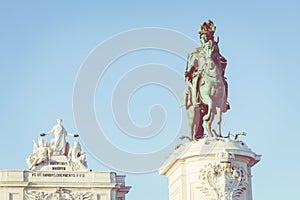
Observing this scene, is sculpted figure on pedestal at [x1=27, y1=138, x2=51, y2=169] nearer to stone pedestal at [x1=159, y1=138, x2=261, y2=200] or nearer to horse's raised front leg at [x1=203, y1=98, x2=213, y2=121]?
horse's raised front leg at [x1=203, y1=98, x2=213, y2=121]

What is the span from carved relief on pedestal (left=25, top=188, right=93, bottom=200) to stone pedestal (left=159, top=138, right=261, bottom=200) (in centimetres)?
4156

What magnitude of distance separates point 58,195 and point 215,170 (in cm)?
4298

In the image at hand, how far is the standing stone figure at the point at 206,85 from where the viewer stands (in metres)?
28.3

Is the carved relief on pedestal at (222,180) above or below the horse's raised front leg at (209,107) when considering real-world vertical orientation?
below

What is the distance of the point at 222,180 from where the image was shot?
88.4 feet

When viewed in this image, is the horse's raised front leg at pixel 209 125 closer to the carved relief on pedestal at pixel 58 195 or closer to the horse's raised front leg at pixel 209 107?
the horse's raised front leg at pixel 209 107

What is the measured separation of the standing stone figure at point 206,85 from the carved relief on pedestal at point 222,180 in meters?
1.54

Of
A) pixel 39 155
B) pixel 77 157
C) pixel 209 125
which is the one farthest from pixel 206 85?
pixel 77 157

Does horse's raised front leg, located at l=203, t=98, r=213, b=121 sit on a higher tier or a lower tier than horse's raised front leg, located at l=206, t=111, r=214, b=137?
higher

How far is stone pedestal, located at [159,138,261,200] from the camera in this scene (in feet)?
88.3

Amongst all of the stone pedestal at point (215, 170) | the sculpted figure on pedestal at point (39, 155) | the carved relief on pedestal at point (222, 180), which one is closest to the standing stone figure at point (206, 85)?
the stone pedestal at point (215, 170)

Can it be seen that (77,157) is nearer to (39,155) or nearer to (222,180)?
(39,155)

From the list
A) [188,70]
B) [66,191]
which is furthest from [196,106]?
[66,191]

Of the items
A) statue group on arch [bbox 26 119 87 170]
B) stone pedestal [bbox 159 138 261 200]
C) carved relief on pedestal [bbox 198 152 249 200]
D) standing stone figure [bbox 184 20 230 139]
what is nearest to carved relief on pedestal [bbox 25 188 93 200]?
statue group on arch [bbox 26 119 87 170]
